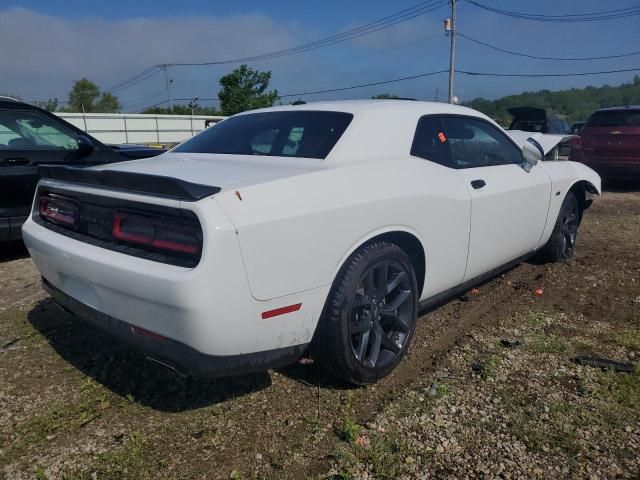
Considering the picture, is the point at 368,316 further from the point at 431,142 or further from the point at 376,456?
the point at 431,142

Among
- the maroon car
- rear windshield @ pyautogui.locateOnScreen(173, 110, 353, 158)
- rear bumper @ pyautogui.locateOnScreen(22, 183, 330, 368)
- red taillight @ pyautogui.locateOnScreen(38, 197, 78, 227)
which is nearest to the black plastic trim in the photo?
rear bumper @ pyautogui.locateOnScreen(22, 183, 330, 368)

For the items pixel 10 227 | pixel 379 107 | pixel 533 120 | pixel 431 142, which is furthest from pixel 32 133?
pixel 533 120

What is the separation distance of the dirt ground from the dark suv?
1.66 metres

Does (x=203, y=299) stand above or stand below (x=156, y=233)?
below

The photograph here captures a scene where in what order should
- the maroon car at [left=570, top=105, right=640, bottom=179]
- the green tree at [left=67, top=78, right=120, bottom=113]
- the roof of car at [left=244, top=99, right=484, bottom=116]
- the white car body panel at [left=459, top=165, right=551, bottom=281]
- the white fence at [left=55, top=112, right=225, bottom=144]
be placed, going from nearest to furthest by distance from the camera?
1. the roof of car at [left=244, top=99, right=484, bottom=116]
2. the white car body panel at [left=459, top=165, right=551, bottom=281]
3. the maroon car at [left=570, top=105, right=640, bottom=179]
4. the white fence at [left=55, top=112, right=225, bottom=144]
5. the green tree at [left=67, top=78, right=120, bottom=113]

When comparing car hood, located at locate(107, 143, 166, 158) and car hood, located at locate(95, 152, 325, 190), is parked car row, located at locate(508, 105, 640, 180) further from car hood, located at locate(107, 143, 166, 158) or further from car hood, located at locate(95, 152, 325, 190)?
car hood, located at locate(95, 152, 325, 190)

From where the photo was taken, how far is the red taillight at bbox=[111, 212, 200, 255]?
2.21 meters

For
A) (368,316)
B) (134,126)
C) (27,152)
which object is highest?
(27,152)

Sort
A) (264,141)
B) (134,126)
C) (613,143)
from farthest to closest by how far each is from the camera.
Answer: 1. (134,126)
2. (613,143)
3. (264,141)

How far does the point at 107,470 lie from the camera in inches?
87.8

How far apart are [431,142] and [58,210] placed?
89.3 inches

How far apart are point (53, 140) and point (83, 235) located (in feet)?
11.3

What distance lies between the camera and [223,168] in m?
2.83

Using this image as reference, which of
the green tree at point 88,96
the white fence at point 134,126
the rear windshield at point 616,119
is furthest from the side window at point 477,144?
the green tree at point 88,96
